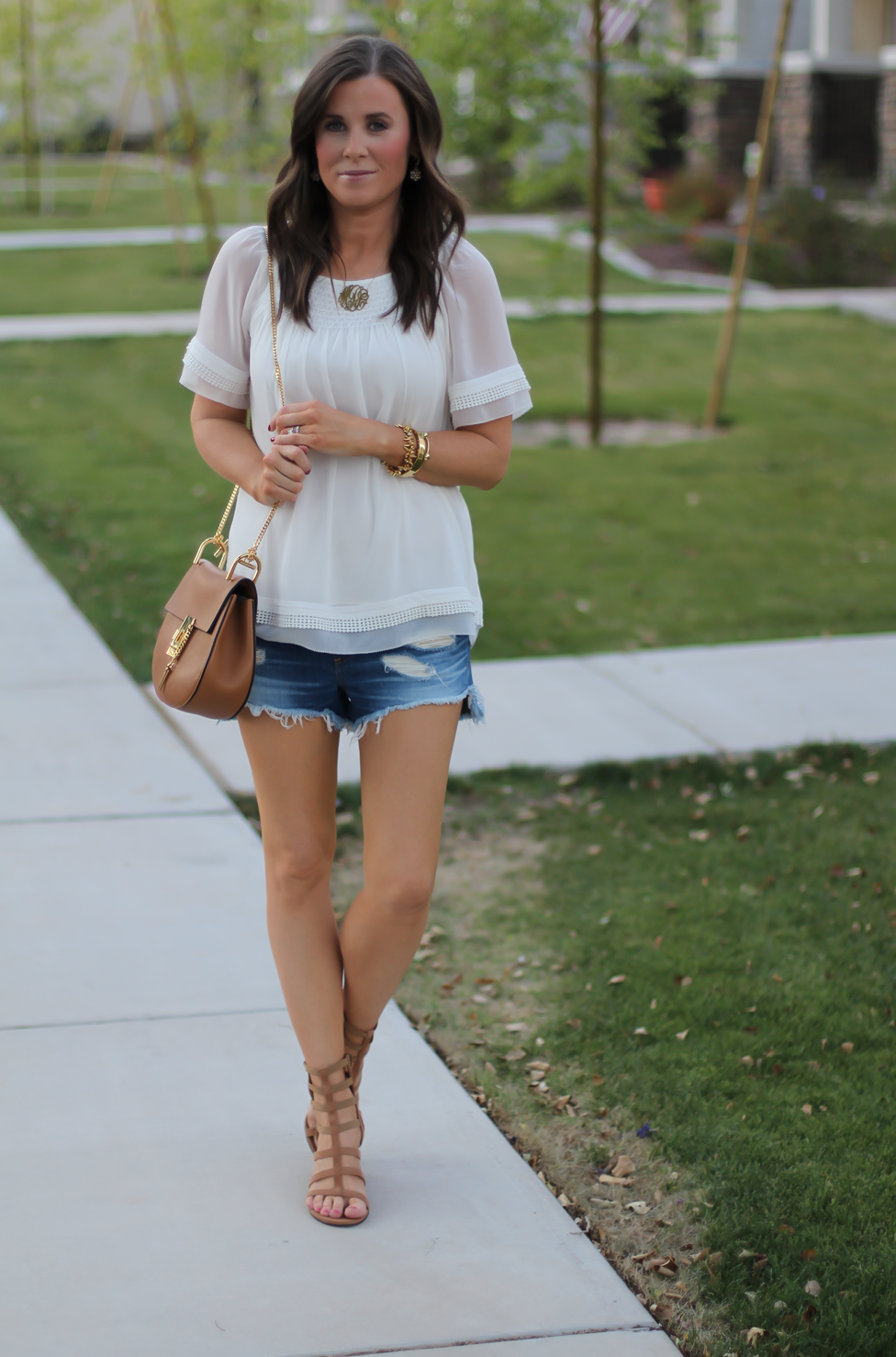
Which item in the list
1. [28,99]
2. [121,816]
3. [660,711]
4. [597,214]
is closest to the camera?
[121,816]

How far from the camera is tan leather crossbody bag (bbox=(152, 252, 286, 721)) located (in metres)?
2.55

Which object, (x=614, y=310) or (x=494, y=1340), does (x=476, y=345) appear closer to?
(x=494, y=1340)

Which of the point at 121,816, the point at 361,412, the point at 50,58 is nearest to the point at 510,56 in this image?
the point at 121,816

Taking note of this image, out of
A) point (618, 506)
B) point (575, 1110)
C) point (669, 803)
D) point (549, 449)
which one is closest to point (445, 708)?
point (575, 1110)

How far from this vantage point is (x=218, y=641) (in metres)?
2.55

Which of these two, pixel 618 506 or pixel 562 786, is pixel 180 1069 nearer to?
pixel 562 786

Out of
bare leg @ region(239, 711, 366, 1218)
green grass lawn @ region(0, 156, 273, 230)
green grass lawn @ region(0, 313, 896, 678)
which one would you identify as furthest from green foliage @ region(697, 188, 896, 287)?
bare leg @ region(239, 711, 366, 1218)

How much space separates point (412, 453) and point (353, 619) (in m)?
0.31

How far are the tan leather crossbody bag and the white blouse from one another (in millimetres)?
43

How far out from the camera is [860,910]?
4.32 meters

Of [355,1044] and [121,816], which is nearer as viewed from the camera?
[355,1044]

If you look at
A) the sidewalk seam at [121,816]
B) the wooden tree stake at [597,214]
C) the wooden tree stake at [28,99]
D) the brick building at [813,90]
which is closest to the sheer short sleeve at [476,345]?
the sidewalk seam at [121,816]

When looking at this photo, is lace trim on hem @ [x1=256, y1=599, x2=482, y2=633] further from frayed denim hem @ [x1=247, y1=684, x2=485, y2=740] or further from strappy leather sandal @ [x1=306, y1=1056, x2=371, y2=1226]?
strappy leather sandal @ [x1=306, y1=1056, x2=371, y2=1226]

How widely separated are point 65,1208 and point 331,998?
2.12ft
